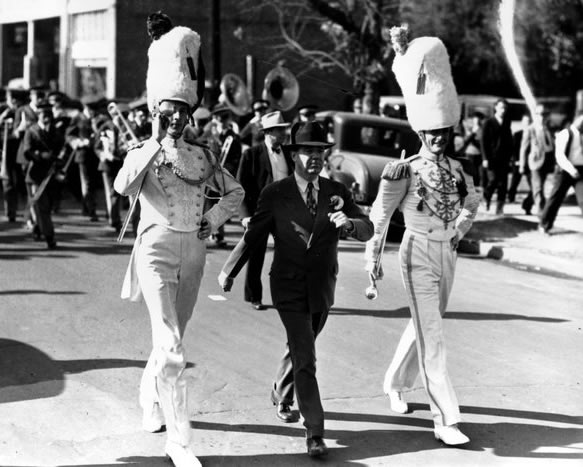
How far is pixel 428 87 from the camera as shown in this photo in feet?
22.7

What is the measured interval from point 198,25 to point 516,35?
11.0 m

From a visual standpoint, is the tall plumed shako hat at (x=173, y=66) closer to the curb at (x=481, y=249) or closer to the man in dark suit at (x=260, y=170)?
the man in dark suit at (x=260, y=170)

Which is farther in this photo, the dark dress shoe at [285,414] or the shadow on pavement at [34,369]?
the shadow on pavement at [34,369]

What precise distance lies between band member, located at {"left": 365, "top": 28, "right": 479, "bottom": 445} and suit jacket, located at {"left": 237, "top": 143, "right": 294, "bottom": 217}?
362 cm

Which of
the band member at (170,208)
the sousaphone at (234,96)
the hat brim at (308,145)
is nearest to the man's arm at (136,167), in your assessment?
the band member at (170,208)

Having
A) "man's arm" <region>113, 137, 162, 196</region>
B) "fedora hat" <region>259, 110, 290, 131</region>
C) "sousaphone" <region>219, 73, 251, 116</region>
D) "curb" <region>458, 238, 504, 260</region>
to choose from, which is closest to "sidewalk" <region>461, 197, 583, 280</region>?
"curb" <region>458, 238, 504, 260</region>

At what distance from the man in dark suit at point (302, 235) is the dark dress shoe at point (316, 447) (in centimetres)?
45

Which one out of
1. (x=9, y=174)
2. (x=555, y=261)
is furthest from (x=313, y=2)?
(x=555, y=261)

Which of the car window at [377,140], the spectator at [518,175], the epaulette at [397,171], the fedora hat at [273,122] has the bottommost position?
the spectator at [518,175]

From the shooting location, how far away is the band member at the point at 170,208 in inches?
241

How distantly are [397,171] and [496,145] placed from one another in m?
11.8

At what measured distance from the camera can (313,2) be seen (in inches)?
837

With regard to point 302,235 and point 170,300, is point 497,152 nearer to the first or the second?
point 302,235

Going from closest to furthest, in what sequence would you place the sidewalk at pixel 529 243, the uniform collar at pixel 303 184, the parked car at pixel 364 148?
the uniform collar at pixel 303 184 → the sidewalk at pixel 529 243 → the parked car at pixel 364 148
